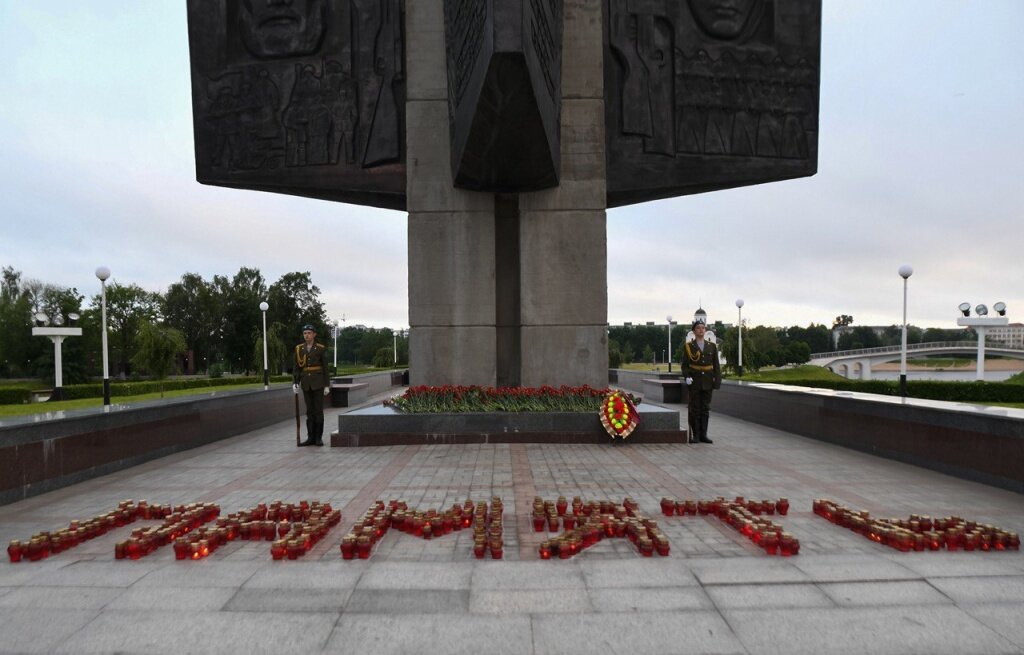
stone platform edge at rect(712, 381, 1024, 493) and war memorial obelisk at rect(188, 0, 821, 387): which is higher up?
war memorial obelisk at rect(188, 0, 821, 387)

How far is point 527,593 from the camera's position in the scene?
3.58 m

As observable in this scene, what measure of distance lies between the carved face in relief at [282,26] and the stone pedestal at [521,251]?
191cm

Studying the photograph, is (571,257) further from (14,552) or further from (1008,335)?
(1008,335)

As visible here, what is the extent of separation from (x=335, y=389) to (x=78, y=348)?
36.5m

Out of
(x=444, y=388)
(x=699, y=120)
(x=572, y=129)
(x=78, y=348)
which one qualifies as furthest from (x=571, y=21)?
(x=78, y=348)

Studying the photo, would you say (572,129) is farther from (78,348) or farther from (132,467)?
(78,348)

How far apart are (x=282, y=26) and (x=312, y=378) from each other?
22.7 ft

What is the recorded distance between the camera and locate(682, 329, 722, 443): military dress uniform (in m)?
9.41

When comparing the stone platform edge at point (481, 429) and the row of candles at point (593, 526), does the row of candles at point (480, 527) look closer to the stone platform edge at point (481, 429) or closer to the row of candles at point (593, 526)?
the row of candles at point (593, 526)

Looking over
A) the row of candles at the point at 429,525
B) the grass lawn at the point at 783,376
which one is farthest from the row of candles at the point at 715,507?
the grass lawn at the point at 783,376

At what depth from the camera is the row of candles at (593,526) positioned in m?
4.20

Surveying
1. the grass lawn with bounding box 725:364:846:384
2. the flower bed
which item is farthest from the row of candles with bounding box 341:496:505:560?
the grass lawn with bounding box 725:364:846:384

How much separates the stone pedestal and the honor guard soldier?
188 centimetres

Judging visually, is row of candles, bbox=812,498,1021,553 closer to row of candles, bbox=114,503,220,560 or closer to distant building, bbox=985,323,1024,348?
row of candles, bbox=114,503,220,560
